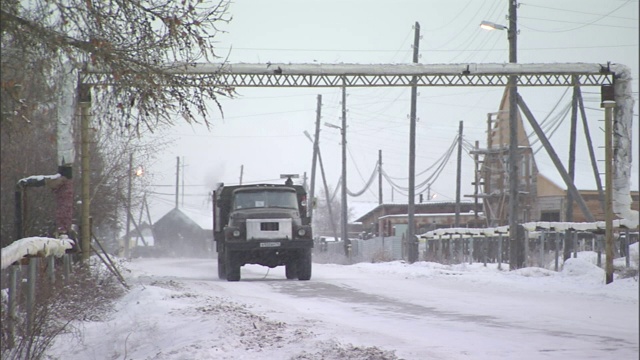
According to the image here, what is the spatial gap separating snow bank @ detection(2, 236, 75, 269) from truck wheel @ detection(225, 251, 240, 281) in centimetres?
1038

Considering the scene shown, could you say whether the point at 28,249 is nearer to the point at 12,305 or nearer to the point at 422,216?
the point at 12,305

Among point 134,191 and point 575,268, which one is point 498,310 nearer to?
point 575,268

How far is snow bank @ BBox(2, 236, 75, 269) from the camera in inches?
339

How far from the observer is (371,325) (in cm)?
1156

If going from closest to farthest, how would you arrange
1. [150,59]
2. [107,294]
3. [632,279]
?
[150,59], [107,294], [632,279]

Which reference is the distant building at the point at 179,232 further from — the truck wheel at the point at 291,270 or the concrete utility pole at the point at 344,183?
the truck wheel at the point at 291,270

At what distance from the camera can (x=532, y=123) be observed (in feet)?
90.0

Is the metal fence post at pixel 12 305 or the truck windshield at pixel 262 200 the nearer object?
the metal fence post at pixel 12 305

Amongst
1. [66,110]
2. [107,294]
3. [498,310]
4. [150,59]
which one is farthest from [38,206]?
[150,59]

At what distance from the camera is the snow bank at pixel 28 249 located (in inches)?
339

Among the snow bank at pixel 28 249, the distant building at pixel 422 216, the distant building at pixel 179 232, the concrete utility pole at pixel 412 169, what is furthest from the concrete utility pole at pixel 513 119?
the distant building at pixel 179 232

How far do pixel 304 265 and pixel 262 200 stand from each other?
2.15m

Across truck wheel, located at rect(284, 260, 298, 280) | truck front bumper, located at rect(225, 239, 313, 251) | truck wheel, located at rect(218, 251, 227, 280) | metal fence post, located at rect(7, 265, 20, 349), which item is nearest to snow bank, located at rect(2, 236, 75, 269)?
metal fence post, located at rect(7, 265, 20, 349)

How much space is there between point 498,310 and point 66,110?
35.1 ft
